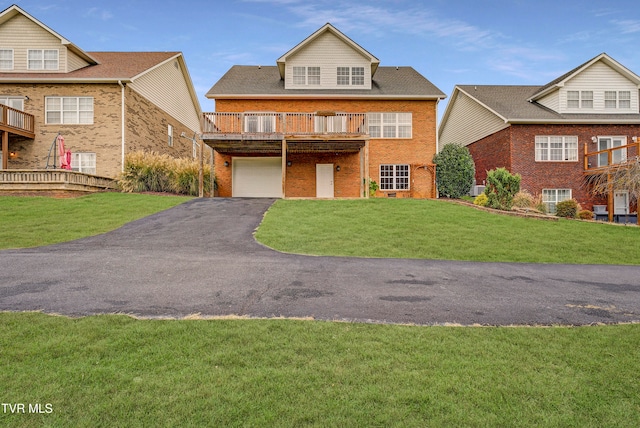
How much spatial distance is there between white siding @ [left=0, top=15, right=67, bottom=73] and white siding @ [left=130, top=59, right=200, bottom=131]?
4.56 m

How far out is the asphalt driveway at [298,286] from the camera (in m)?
4.84

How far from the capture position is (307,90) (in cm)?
2278

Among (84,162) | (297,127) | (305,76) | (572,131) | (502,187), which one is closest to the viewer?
(502,187)

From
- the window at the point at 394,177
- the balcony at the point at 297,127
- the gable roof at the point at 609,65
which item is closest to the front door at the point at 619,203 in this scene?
the gable roof at the point at 609,65

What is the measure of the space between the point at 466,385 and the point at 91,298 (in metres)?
5.10

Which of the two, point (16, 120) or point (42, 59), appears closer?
point (16, 120)

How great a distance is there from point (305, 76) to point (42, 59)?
1613 cm

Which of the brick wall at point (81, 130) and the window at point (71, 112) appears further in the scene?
the window at point (71, 112)

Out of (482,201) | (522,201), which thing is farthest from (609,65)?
(482,201)

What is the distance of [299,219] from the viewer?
1384 centimetres

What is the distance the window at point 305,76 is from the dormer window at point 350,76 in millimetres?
1440

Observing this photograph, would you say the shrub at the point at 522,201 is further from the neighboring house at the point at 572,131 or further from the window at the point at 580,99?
the window at the point at 580,99

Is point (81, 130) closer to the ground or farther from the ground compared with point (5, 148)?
farther from the ground

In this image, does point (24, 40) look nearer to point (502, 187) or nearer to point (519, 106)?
point (502, 187)
